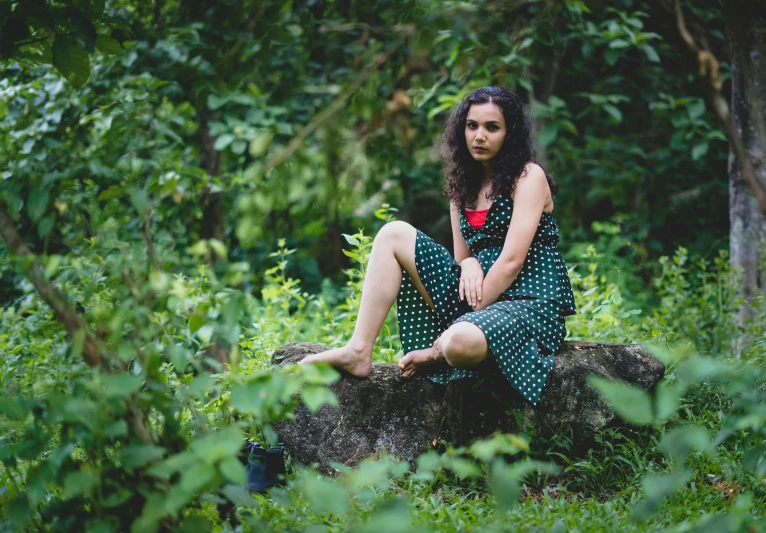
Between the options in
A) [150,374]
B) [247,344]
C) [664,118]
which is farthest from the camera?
[664,118]

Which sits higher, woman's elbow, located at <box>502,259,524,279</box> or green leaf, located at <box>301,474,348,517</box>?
woman's elbow, located at <box>502,259,524,279</box>

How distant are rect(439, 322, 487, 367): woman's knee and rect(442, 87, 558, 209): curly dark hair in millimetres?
763

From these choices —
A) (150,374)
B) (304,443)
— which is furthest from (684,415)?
(150,374)

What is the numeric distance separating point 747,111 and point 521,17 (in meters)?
1.77

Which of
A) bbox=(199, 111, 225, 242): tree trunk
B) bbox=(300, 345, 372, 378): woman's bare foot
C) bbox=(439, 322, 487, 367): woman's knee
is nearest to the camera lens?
bbox=(439, 322, 487, 367): woman's knee

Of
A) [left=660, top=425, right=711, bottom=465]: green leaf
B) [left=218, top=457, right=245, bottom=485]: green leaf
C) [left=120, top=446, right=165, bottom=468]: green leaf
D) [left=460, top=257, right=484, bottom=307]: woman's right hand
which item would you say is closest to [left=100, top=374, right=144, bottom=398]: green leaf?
[left=120, top=446, right=165, bottom=468]: green leaf

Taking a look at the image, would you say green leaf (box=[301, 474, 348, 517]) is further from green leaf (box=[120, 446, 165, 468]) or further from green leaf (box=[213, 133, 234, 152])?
green leaf (box=[213, 133, 234, 152])

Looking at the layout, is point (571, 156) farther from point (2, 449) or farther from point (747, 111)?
point (2, 449)

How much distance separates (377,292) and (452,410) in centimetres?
59

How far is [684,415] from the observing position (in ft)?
9.77

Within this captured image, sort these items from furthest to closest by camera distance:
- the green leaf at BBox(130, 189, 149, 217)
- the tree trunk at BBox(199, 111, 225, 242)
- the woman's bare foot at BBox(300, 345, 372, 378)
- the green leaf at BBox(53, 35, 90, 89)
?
the tree trunk at BBox(199, 111, 225, 242), the woman's bare foot at BBox(300, 345, 372, 378), the green leaf at BBox(53, 35, 90, 89), the green leaf at BBox(130, 189, 149, 217)

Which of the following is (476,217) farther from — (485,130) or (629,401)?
(629,401)

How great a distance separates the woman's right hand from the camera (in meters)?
2.80

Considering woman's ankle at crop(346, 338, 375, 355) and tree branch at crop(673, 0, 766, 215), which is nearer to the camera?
tree branch at crop(673, 0, 766, 215)
